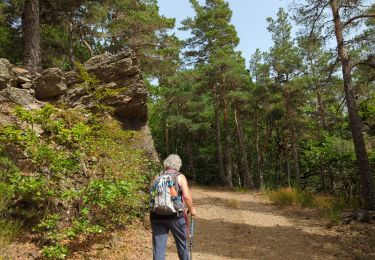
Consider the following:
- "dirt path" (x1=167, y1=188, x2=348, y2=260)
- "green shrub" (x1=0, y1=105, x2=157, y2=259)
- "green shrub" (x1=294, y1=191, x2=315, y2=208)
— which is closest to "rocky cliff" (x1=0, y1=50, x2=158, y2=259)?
"green shrub" (x1=0, y1=105, x2=157, y2=259)

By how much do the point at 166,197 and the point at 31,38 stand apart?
852 centimetres

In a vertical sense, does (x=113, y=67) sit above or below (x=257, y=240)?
above

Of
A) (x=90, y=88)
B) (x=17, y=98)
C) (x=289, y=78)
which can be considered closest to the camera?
(x=17, y=98)

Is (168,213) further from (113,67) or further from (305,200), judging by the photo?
(305,200)

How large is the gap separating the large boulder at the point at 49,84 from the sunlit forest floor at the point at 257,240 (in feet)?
14.1

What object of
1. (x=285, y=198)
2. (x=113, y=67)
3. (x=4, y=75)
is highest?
(x=113, y=67)

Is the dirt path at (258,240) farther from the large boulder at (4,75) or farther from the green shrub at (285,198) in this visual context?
the large boulder at (4,75)

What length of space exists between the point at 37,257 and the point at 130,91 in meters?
7.09

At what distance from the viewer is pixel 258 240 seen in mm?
8148

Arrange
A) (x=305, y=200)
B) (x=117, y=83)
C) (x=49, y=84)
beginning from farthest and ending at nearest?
(x=305, y=200), (x=117, y=83), (x=49, y=84)

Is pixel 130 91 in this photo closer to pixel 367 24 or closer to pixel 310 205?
pixel 310 205

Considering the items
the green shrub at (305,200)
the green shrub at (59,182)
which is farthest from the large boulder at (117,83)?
the green shrub at (305,200)

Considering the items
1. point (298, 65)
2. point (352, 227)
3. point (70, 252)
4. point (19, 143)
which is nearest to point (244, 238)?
point (352, 227)

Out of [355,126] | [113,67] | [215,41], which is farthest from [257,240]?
[215,41]
